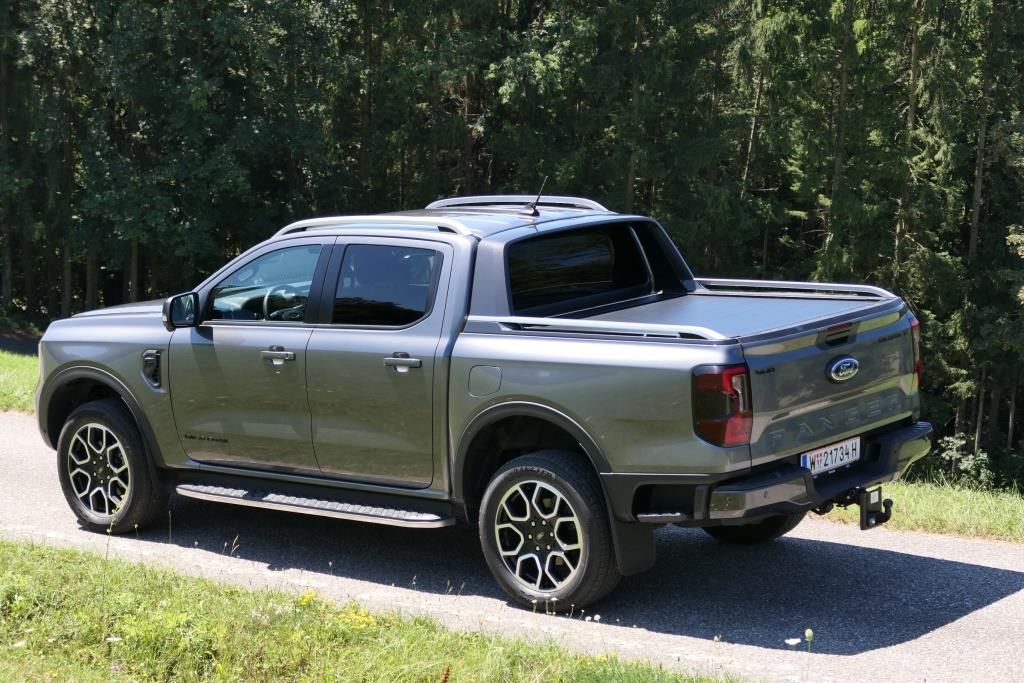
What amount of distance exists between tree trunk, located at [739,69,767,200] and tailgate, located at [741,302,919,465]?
2930 cm

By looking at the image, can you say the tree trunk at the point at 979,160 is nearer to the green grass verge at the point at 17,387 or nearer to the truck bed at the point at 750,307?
the green grass verge at the point at 17,387

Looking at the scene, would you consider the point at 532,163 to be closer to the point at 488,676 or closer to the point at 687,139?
the point at 687,139

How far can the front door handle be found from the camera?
672cm

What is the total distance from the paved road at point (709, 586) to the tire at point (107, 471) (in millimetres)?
146

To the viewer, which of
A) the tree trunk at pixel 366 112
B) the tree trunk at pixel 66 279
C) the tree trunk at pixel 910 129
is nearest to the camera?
the tree trunk at pixel 910 129

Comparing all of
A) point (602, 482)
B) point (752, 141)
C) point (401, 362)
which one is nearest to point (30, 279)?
point (752, 141)

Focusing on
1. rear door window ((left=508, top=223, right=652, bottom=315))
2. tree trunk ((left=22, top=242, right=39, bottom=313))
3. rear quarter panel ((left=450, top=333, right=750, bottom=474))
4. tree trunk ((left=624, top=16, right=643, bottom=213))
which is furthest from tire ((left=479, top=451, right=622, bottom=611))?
tree trunk ((left=22, top=242, right=39, bottom=313))

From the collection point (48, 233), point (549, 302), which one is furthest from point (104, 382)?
point (48, 233)

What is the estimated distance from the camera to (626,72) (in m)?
32.8

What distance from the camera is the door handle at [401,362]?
6277 mm

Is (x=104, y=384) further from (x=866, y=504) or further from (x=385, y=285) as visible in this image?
(x=866, y=504)

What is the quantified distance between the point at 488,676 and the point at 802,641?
1584 mm

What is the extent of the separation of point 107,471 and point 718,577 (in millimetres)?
3703

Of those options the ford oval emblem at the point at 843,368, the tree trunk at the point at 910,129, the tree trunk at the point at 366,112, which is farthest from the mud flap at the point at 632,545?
the tree trunk at the point at 366,112
